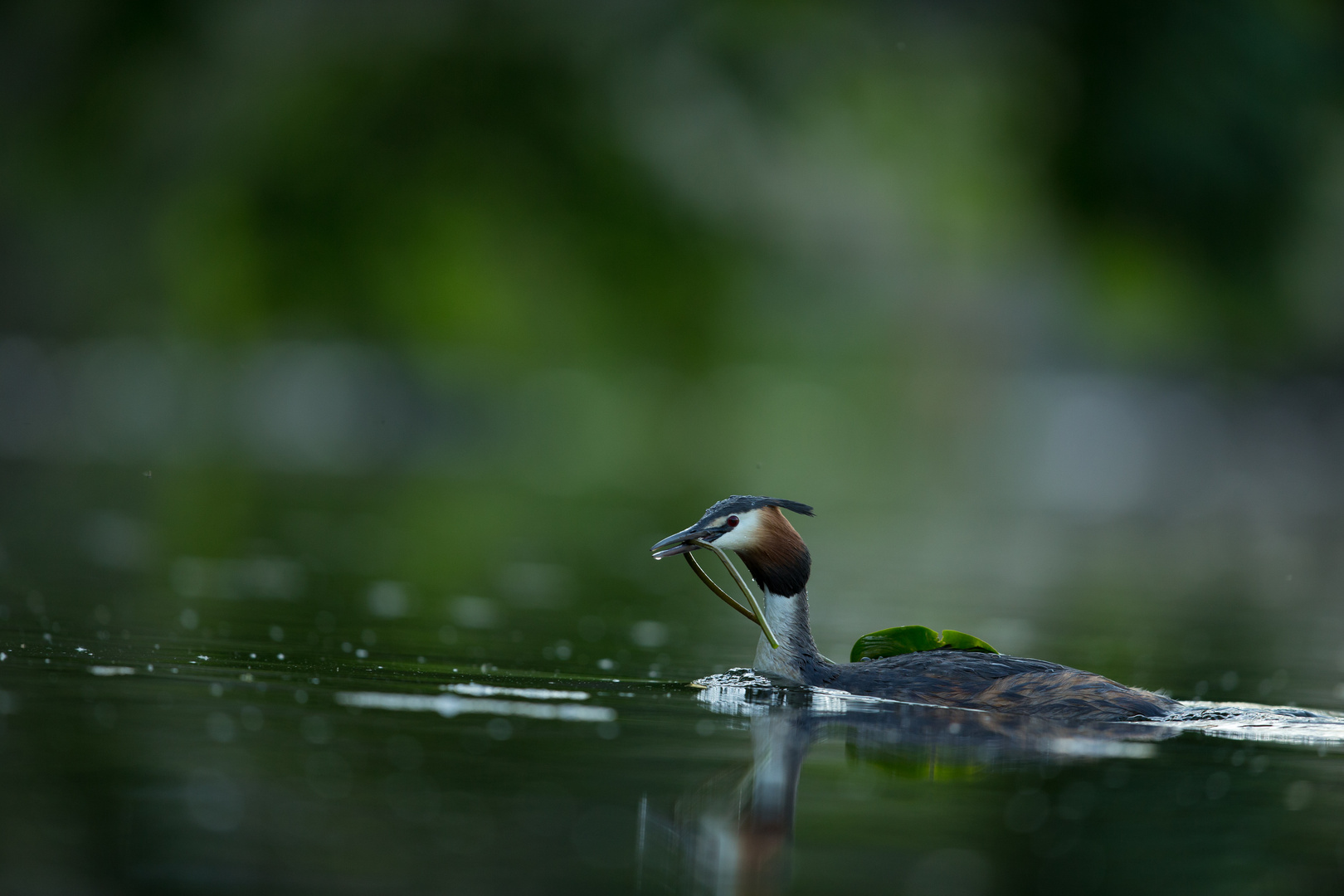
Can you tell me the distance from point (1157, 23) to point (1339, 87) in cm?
208

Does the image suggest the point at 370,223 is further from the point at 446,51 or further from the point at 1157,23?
the point at 1157,23

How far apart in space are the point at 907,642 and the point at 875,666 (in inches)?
11.4

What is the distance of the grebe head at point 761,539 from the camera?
8547 millimetres

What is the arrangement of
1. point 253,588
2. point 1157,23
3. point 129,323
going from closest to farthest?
1. point 253,588
2. point 1157,23
3. point 129,323

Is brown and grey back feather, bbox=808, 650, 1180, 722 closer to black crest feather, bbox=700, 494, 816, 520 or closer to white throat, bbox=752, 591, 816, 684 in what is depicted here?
white throat, bbox=752, 591, 816, 684

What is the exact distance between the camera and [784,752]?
6.45 metres

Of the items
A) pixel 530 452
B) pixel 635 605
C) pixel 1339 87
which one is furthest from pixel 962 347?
pixel 635 605

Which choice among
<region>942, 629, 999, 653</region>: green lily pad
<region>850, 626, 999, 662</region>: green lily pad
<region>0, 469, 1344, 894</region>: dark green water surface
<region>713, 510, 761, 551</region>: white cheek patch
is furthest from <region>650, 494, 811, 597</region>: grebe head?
<region>942, 629, 999, 653</region>: green lily pad

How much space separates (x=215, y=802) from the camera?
16.5 ft

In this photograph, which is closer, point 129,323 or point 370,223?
point 370,223

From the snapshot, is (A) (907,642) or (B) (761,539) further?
(B) (761,539)

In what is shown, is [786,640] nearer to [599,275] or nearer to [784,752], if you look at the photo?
[784,752]

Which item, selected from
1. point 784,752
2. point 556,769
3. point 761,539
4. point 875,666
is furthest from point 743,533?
point 556,769

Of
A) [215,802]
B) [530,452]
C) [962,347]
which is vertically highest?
[962,347]
